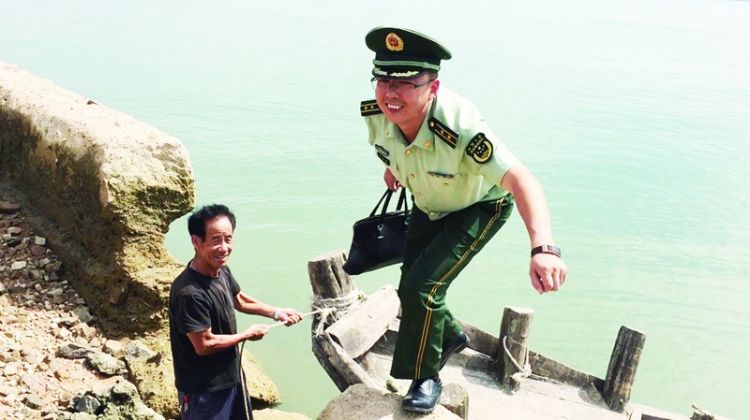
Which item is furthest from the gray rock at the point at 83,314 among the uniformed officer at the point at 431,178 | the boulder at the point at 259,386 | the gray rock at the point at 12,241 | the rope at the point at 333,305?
the uniformed officer at the point at 431,178

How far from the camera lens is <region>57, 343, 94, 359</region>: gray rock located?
4.62 metres

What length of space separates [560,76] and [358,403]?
893 inches

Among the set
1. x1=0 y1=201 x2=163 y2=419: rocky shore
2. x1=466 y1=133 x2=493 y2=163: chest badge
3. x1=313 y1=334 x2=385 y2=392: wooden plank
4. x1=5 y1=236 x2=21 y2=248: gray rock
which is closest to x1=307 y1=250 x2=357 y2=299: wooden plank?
x1=313 y1=334 x2=385 y2=392: wooden plank

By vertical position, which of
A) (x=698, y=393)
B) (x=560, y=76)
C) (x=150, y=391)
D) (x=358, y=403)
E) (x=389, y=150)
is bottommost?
(x=698, y=393)

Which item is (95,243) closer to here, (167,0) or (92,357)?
(92,357)

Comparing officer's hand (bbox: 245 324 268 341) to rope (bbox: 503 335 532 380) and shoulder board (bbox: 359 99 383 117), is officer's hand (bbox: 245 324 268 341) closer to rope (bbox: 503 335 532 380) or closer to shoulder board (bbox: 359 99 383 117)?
shoulder board (bbox: 359 99 383 117)

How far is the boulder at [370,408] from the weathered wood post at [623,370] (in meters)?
2.07

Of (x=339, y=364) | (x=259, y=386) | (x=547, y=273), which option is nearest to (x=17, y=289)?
(x=259, y=386)

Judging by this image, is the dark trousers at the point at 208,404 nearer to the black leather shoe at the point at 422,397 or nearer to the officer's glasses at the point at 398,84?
the black leather shoe at the point at 422,397

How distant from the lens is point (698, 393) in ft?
26.2

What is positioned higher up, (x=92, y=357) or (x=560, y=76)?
(x=560, y=76)

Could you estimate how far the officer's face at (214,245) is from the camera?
3.09 m

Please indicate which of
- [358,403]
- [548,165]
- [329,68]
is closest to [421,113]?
[358,403]

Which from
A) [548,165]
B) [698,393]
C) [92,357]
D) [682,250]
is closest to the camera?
[92,357]
